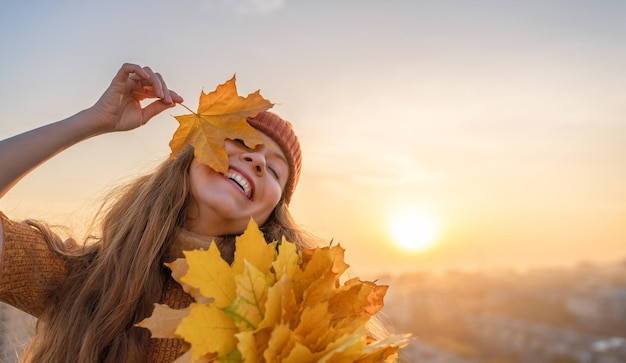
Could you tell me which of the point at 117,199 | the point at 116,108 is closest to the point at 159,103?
the point at 116,108

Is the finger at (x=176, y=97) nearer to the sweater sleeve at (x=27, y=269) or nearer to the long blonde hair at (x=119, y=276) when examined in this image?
the long blonde hair at (x=119, y=276)

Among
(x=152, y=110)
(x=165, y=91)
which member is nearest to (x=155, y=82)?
(x=165, y=91)

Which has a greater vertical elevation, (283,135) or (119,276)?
(283,135)

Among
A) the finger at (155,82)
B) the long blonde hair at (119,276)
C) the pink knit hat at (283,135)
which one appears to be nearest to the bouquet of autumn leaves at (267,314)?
the long blonde hair at (119,276)

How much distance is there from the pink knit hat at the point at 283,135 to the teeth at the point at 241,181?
39 centimetres

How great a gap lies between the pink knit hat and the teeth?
15.2 inches

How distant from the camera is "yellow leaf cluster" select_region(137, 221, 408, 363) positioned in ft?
3.02

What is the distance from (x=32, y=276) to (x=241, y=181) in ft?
2.37

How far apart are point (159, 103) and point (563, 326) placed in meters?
31.3

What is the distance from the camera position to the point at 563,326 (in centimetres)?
2847

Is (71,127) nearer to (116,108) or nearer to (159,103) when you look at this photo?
(116,108)

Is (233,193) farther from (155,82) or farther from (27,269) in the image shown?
(27,269)

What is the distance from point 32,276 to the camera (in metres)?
1.64

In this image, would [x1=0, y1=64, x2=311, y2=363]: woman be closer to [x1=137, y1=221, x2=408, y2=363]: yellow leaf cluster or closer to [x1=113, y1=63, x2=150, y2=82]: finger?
[x1=113, y1=63, x2=150, y2=82]: finger
